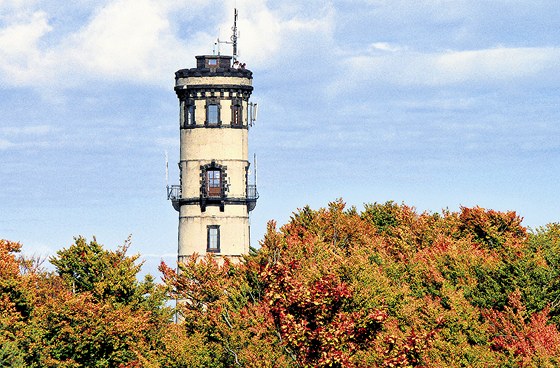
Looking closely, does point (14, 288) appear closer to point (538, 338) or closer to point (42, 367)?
point (42, 367)

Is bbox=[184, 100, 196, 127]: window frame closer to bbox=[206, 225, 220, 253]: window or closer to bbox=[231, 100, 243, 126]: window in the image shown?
bbox=[231, 100, 243, 126]: window

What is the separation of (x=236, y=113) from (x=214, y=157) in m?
4.34

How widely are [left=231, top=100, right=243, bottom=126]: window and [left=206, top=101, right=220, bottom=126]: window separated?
124 cm

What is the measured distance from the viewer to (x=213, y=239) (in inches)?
3588

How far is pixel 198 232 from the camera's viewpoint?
91438mm

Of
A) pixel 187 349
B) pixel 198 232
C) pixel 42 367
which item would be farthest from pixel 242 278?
pixel 198 232

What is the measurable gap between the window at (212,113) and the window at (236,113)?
1.24m

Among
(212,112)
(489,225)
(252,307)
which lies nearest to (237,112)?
(212,112)

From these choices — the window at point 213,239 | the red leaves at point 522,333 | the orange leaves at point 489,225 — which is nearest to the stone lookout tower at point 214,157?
the window at point 213,239

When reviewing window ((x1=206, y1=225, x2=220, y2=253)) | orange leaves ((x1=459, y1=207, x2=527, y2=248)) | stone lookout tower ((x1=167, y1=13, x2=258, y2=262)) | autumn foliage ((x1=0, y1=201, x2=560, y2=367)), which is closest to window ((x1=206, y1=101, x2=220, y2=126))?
stone lookout tower ((x1=167, y1=13, x2=258, y2=262))

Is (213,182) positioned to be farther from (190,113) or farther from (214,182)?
(190,113)

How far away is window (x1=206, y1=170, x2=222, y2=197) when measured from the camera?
91125 mm

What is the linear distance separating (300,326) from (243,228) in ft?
195

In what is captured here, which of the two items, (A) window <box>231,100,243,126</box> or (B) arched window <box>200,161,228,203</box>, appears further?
(A) window <box>231,100,243,126</box>
